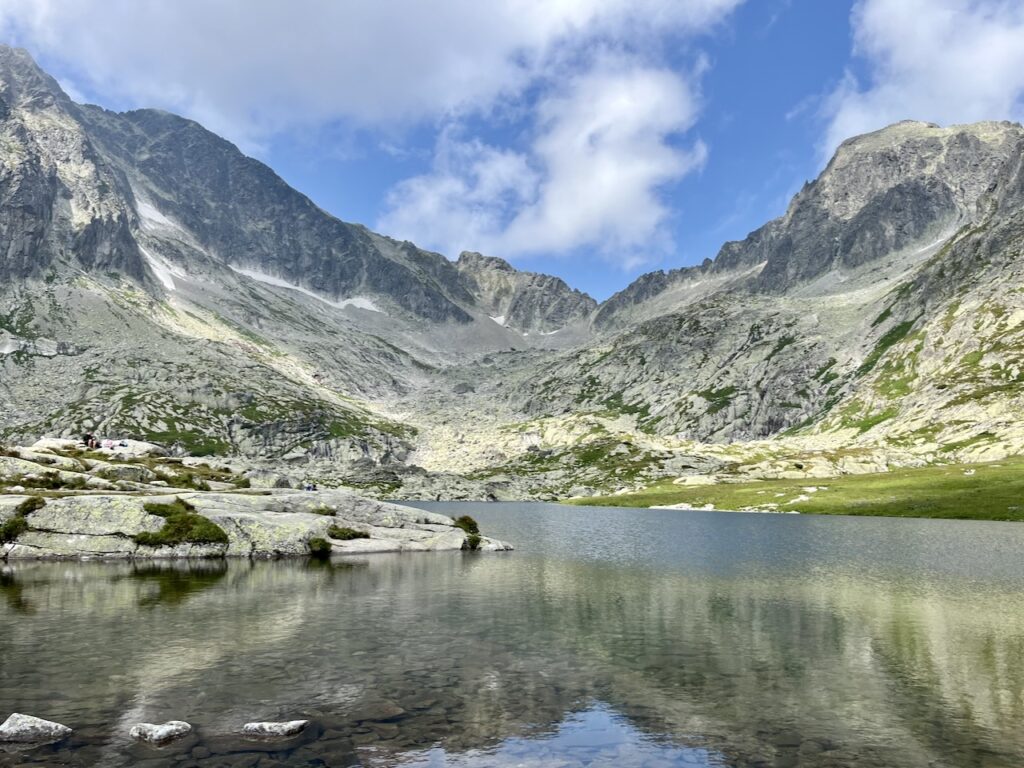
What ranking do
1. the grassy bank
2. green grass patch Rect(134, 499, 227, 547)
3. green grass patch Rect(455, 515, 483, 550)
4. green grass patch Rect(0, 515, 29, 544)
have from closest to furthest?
green grass patch Rect(0, 515, 29, 544), green grass patch Rect(134, 499, 227, 547), green grass patch Rect(455, 515, 483, 550), the grassy bank

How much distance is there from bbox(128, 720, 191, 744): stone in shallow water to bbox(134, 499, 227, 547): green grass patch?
46730 millimetres

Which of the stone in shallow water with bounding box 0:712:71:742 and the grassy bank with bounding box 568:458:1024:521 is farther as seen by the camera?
the grassy bank with bounding box 568:458:1024:521

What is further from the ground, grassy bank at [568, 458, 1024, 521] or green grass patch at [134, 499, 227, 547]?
grassy bank at [568, 458, 1024, 521]

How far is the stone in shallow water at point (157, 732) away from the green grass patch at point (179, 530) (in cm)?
4673

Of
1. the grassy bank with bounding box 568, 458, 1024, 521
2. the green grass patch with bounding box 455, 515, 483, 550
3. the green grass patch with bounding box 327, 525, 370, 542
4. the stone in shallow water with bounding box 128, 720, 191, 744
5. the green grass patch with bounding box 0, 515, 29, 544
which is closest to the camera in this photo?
the stone in shallow water with bounding box 128, 720, 191, 744

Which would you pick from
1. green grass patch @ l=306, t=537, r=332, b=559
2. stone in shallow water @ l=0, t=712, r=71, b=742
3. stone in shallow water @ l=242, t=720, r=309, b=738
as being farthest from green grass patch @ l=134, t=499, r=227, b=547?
stone in shallow water @ l=242, t=720, r=309, b=738

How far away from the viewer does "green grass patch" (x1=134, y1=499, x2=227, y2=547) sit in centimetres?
6066

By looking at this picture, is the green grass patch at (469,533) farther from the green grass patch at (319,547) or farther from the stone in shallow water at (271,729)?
the stone in shallow water at (271,729)

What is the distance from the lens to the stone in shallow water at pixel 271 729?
1908 cm

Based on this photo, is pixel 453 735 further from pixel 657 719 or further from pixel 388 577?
pixel 388 577

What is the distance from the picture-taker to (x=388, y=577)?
5278cm

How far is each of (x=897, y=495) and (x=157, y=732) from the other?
171 m

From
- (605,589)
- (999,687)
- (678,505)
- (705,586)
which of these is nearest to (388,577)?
(605,589)

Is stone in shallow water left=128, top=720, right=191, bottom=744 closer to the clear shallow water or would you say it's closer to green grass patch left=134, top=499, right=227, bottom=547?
the clear shallow water
